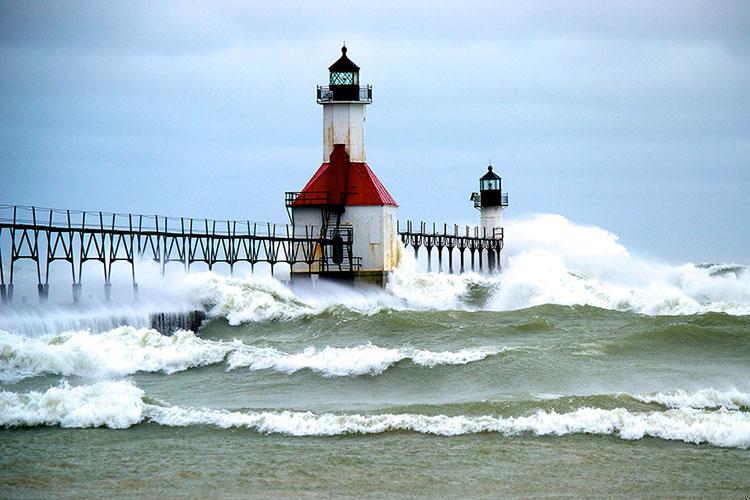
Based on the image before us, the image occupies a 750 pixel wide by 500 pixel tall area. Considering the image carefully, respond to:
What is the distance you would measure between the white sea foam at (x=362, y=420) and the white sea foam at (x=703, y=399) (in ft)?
2.05

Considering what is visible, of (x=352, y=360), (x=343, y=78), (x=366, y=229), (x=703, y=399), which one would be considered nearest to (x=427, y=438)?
(x=703, y=399)

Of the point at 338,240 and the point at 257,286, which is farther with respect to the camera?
the point at 338,240

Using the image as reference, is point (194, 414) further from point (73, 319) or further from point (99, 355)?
point (73, 319)

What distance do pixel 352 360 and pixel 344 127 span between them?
945 inches

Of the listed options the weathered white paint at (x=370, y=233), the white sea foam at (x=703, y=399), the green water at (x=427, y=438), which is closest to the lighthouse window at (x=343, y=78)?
the weathered white paint at (x=370, y=233)

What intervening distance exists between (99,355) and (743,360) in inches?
493

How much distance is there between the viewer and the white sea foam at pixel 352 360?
20.8 m

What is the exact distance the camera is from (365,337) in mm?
28219

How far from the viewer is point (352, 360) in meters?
21.0

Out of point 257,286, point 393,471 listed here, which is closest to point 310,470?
point 393,471

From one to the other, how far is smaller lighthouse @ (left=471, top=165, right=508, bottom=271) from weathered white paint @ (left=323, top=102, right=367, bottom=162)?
17308 millimetres

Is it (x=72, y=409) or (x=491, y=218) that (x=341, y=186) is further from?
(x=72, y=409)

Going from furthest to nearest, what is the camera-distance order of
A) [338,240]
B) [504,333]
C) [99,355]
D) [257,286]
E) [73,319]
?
1. [338,240]
2. [257,286]
3. [504,333]
4. [73,319]
5. [99,355]

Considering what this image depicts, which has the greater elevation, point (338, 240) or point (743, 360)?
point (338, 240)
